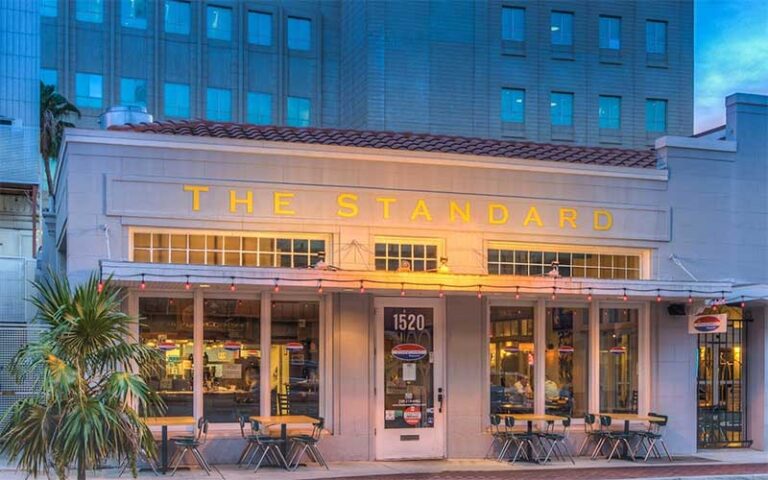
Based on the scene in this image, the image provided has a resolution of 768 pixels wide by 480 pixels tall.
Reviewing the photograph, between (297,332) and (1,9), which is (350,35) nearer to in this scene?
(1,9)

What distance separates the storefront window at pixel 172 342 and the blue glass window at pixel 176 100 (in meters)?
31.2

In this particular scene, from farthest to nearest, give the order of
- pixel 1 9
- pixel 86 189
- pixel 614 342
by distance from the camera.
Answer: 1. pixel 1 9
2. pixel 614 342
3. pixel 86 189

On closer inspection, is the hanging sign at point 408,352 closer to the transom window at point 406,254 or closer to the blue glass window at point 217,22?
the transom window at point 406,254

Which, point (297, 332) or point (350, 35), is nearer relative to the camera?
point (297, 332)

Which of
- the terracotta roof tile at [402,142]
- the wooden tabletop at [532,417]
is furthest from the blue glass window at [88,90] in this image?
the wooden tabletop at [532,417]

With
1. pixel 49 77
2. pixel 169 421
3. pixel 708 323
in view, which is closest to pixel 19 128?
pixel 169 421

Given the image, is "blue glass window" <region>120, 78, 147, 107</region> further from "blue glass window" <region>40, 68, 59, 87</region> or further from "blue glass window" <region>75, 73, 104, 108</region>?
"blue glass window" <region>40, 68, 59, 87</region>

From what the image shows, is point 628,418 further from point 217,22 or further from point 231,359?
point 217,22

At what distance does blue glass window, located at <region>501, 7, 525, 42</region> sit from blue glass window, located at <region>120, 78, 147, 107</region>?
17.2 m

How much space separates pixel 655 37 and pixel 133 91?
26.0 m

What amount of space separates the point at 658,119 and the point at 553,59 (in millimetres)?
6476

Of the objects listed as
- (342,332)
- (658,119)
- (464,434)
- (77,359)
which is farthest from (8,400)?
(658,119)

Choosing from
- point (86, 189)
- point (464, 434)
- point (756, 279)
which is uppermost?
point (86, 189)

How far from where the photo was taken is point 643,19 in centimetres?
4538
